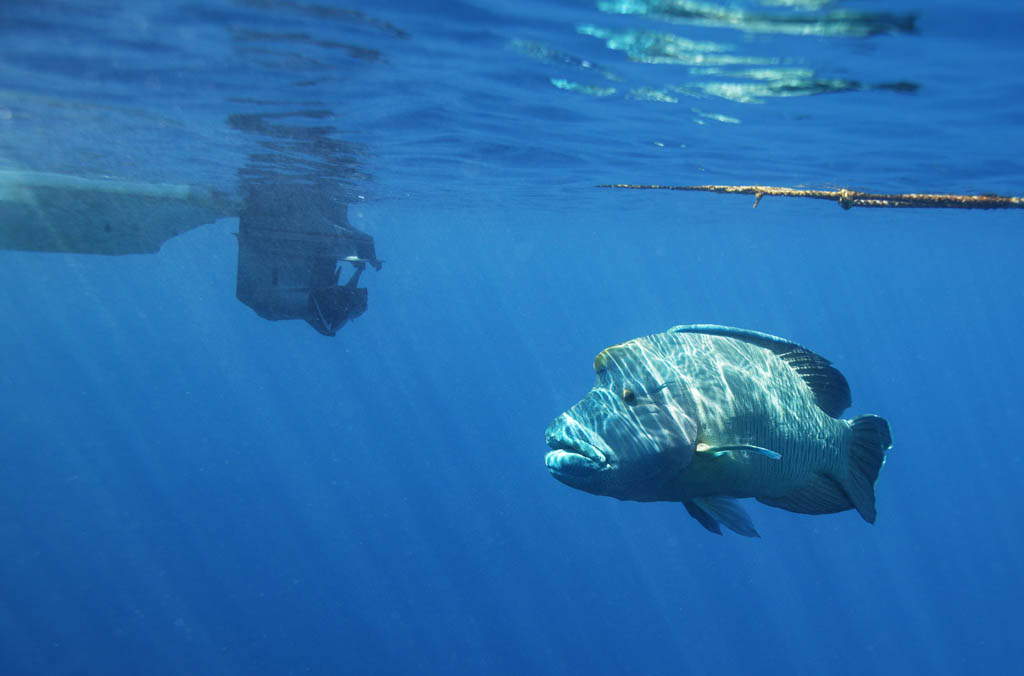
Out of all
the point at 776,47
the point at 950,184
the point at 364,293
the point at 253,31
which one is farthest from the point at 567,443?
the point at 950,184

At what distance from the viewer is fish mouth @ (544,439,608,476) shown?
3.33m

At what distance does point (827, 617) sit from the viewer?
26.2 metres

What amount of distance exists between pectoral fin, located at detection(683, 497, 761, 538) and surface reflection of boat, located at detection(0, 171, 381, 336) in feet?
25.9

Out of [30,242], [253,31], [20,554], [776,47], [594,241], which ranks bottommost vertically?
[20,554]

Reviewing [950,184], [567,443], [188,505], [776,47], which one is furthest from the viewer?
[188,505]

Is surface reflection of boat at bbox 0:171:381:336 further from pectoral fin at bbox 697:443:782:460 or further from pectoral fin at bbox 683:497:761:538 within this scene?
pectoral fin at bbox 697:443:782:460

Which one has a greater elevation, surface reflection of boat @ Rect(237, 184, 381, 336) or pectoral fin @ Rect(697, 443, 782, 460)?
pectoral fin @ Rect(697, 443, 782, 460)

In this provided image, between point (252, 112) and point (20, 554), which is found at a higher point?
point (252, 112)

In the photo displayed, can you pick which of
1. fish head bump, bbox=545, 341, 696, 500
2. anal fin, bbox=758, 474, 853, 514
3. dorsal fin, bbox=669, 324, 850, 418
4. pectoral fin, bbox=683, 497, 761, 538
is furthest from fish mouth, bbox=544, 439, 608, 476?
anal fin, bbox=758, 474, 853, 514

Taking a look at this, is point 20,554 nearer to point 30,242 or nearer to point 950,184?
point 30,242

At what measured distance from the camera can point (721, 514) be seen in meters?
3.62

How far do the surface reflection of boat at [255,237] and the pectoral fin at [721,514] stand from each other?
7.89 metres

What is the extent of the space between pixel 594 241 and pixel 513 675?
3118 centimetres

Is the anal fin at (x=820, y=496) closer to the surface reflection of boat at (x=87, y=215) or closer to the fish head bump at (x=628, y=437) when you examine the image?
the fish head bump at (x=628, y=437)
